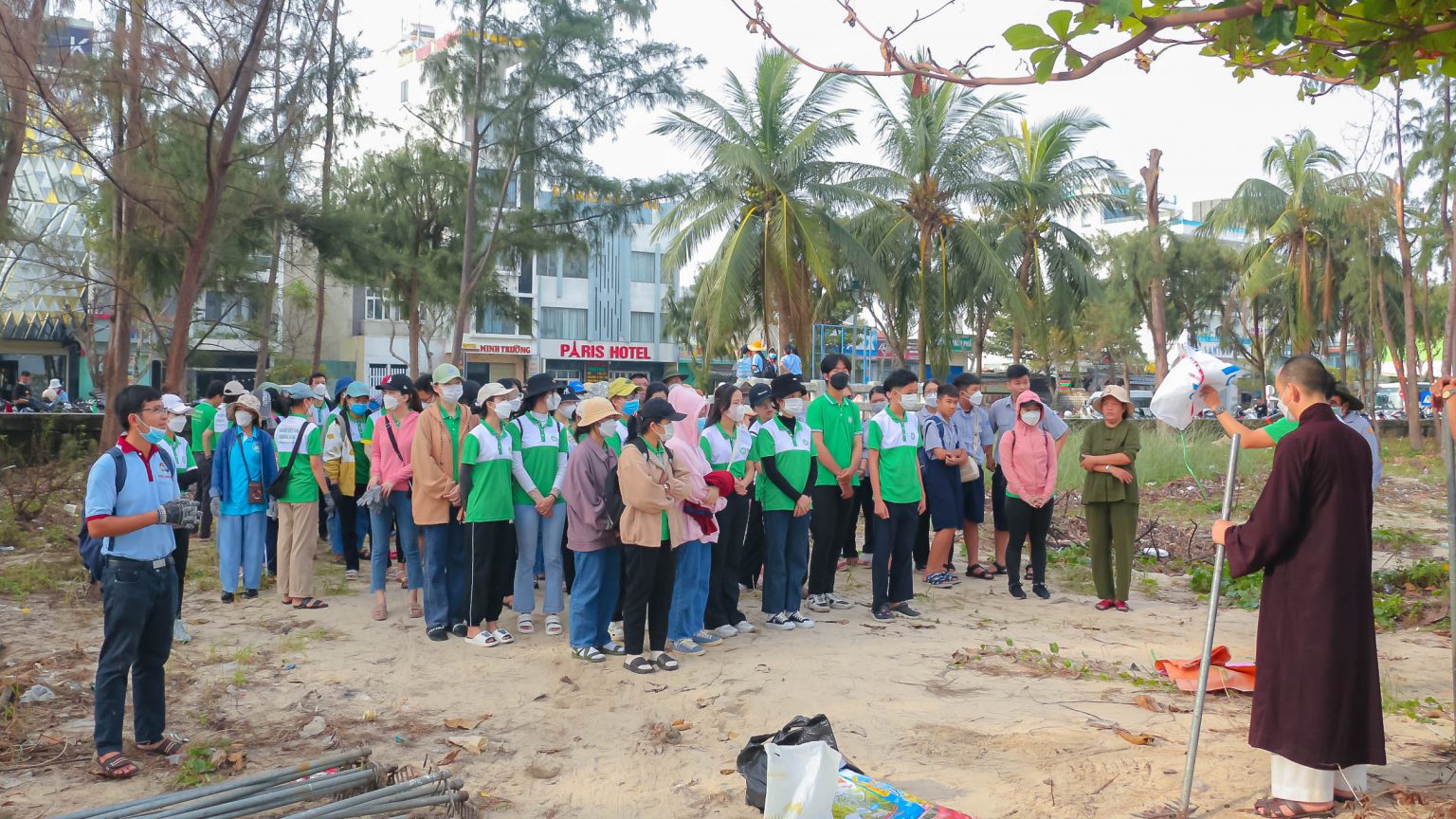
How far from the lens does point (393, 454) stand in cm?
827

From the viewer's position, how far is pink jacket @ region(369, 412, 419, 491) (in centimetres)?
820

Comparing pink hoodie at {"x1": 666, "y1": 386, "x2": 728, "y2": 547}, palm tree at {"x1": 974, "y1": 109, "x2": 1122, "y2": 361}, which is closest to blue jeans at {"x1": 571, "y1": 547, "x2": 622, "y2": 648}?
pink hoodie at {"x1": 666, "y1": 386, "x2": 728, "y2": 547}

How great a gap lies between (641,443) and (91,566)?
3171 millimetres

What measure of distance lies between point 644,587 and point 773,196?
15246 mm

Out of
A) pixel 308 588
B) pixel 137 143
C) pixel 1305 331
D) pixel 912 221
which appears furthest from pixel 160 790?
pixel 1305 331

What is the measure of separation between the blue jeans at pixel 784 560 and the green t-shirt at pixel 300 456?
386 cm

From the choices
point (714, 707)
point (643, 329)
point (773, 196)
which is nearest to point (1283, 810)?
point (714, 707)

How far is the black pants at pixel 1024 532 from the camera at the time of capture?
9305 millimetres

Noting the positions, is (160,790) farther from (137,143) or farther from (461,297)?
(461,297)

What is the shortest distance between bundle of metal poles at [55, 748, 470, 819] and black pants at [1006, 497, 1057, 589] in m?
5.93

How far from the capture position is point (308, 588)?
896 cm

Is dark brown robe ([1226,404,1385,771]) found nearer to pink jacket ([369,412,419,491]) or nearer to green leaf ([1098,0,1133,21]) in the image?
green leaf ([1098,0,1133,21])

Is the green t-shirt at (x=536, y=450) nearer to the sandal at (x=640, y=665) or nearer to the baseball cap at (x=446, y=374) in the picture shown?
the baseball cap at (x=446, y=374)

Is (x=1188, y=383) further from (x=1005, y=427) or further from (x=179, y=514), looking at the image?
(x=1005, y=427)
